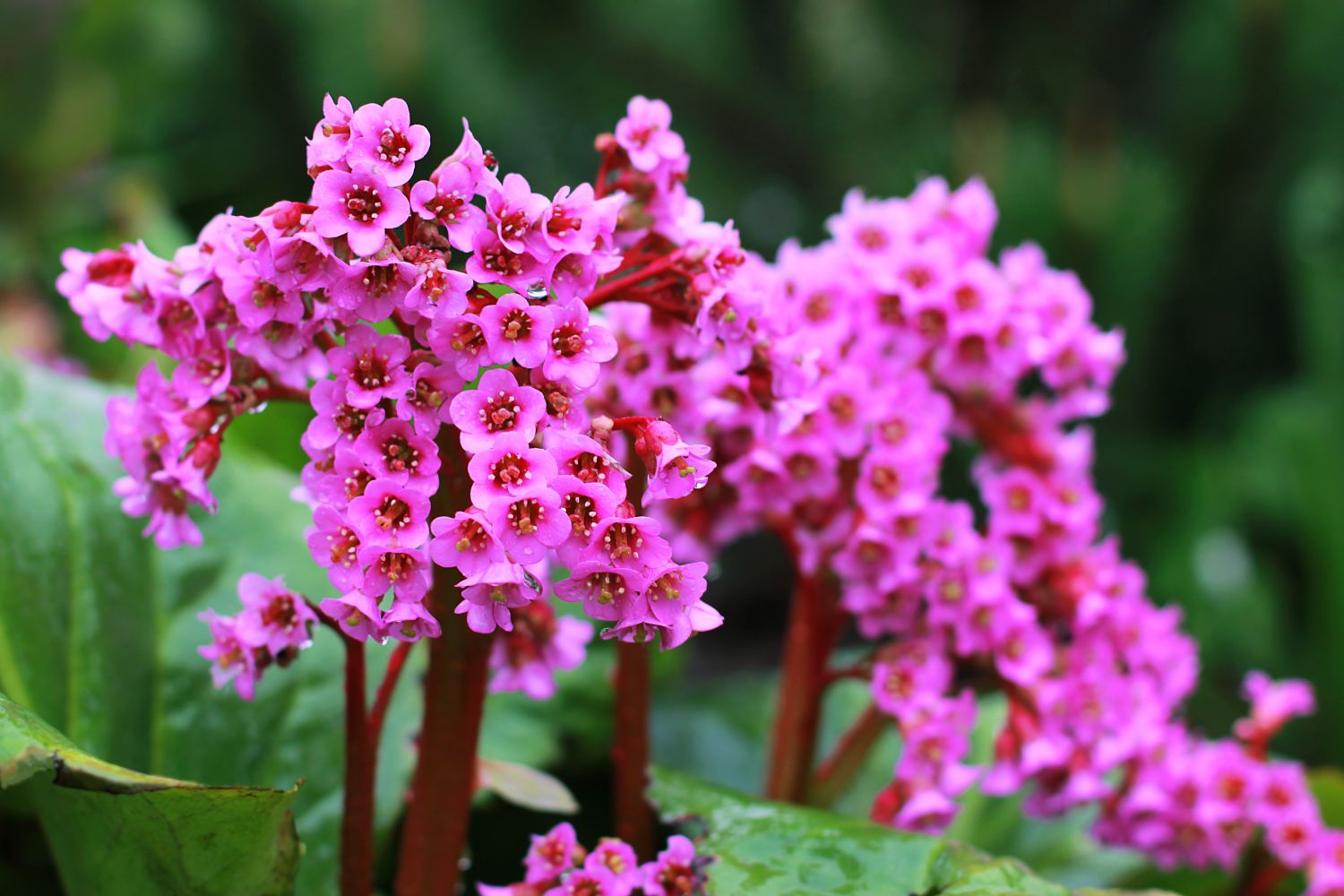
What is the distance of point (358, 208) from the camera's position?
0.68 meters

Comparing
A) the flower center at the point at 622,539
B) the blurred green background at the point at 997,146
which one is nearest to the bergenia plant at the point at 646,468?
the flower center at the point at 622,539

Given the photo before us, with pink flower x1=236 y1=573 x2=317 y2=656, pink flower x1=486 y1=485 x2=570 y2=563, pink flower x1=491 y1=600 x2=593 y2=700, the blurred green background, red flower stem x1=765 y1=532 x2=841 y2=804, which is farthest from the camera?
the blurred green background

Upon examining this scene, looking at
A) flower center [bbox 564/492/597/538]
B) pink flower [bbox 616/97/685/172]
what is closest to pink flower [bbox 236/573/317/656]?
flower center [bbox 564/492/597/538]

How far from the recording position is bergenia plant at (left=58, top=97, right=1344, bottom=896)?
0.68 meters

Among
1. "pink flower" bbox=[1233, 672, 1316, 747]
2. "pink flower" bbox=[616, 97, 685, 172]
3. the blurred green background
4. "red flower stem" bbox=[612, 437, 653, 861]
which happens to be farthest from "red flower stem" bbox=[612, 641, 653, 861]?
the blurred green background

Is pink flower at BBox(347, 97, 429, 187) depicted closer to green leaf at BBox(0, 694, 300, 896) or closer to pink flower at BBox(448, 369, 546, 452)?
pink flower at BBox(448, 369, 546, 452)

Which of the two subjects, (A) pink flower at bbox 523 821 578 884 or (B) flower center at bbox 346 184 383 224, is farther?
(A) pink flower at bbox 523 821 578 884

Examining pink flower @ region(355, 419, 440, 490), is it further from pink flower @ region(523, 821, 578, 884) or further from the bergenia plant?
pink flower @ region(523, 821, 578, 884)

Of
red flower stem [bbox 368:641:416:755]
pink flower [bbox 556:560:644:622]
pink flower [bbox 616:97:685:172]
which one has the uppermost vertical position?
pink flower [bbox 616:97:685:172]

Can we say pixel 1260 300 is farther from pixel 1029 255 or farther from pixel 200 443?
pixel 200 443

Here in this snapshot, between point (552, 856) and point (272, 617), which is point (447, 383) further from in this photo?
point (552, 856)

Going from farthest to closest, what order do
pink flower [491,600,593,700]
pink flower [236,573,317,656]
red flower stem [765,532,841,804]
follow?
red flower stem [765,532,841,804] → pink flower [491,600,593,700] → pink flower [236,573,317,656]

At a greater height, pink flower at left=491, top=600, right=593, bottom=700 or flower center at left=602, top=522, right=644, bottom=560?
flower center at left=602, top=522, right=644, bottom=560

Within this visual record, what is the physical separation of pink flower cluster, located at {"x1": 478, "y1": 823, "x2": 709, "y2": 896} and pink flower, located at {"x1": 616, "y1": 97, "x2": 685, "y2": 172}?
0.44 m
